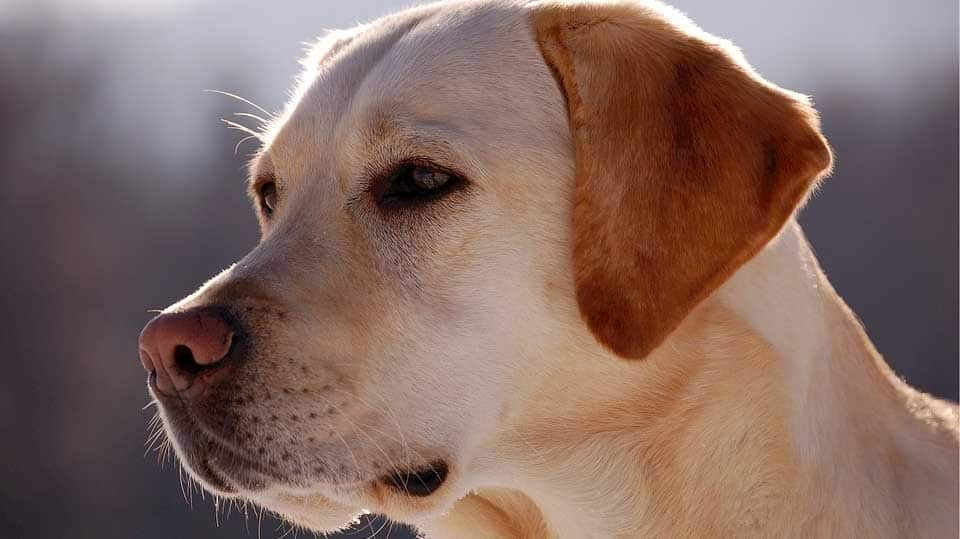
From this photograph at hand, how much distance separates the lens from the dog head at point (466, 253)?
8.47 feet

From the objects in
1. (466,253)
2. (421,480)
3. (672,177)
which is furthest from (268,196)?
(672,177)

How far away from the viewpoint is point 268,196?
→ 3371 millimetres

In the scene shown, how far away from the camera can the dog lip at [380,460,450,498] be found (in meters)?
2.72

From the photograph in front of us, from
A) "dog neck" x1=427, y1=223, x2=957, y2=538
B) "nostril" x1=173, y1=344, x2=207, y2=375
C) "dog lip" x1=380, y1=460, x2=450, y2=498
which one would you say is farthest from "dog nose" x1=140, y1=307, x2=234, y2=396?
"dog neck" x1=427, y1=223, x2=957, y2=538

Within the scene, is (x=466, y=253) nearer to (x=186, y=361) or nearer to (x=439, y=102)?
(x=439, y=102)

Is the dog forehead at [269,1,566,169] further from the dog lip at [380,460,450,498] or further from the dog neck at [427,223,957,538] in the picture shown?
the dog lip at [380,460,450,498]

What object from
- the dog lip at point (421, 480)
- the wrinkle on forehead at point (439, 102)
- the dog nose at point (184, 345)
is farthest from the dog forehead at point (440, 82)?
the dog lip at point (421, 480)

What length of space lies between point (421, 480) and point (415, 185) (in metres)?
0.69

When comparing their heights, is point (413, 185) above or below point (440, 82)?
below

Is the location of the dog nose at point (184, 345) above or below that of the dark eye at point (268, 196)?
above

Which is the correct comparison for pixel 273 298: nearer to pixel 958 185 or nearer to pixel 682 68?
pixel 682 68

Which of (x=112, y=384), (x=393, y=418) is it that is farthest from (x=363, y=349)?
(x=112, y=384)

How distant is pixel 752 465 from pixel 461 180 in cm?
93

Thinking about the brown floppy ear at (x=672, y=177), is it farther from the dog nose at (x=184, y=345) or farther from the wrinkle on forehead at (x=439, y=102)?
the dog nose at (x=184, y=345)
